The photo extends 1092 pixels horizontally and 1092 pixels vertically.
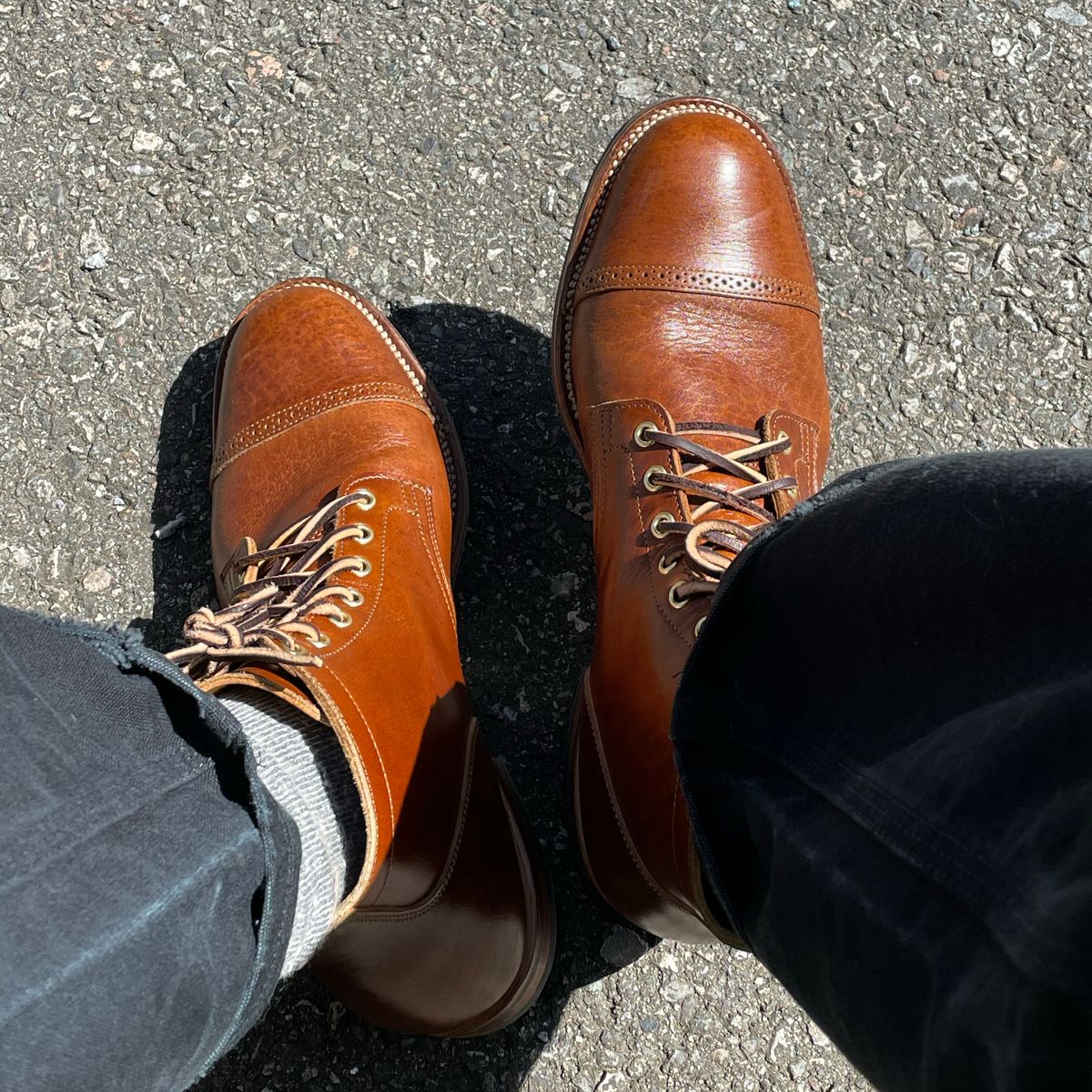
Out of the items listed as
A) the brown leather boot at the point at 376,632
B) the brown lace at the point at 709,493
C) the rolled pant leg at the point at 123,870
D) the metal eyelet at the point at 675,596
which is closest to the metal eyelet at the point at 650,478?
the brown lace at the point at 709,493

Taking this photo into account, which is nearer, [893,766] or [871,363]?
[893,766]

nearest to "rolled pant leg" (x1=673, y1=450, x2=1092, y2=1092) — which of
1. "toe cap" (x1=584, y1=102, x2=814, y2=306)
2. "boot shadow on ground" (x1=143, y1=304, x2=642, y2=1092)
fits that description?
"boot shadow on ground" (x1=143, y1=304, x2=642, y2=1092)

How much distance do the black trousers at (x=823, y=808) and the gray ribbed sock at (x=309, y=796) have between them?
180 mm

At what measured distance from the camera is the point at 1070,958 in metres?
0.59

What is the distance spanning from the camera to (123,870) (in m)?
0.85

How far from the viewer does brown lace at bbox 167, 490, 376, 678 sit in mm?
1242

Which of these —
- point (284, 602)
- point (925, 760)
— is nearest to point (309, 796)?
point (284, 602)

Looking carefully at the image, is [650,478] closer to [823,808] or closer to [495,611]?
[495,611]

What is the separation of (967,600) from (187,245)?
1549 millimetres

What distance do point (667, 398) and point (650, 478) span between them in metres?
0.17

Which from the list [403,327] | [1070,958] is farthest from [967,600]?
[403,327]

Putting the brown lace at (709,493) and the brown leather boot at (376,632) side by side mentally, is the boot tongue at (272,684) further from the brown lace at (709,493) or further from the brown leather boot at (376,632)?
the brown lace at (709,493)

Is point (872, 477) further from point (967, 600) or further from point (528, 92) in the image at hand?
point (528, 92)

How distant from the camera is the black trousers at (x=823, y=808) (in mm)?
635
